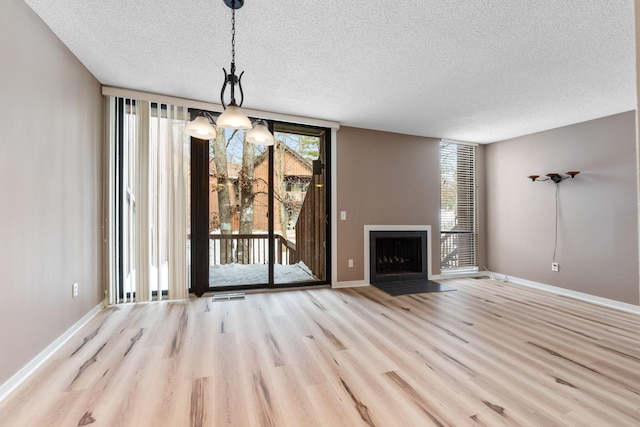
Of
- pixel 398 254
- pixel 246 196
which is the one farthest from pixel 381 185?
pixel 246 196

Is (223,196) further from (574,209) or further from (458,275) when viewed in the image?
A: (574,209)

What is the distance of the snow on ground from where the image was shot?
3676 millimetres

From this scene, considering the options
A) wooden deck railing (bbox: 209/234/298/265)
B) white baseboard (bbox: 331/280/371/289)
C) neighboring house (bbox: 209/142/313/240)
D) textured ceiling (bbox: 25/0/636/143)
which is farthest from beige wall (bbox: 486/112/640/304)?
wooden deck railing (bbox: 209/234/298/265)

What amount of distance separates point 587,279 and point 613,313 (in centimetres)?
64

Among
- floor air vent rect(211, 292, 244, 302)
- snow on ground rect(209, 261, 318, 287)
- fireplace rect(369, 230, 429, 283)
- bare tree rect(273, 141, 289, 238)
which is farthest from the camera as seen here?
fireplace rect(369, 230, 429, 283)

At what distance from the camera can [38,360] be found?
190 centimetres

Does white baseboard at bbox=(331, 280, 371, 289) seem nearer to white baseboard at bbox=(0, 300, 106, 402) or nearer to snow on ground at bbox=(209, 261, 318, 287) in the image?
snow on ground at bbox=(209, 261, 318, 287)

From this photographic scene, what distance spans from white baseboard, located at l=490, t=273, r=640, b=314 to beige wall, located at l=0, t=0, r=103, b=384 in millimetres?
5736

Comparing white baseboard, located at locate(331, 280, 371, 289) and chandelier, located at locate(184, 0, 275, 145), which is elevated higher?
chandelier, located at locate(184, 0, 275, 145)

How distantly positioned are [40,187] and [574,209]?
5.85 m

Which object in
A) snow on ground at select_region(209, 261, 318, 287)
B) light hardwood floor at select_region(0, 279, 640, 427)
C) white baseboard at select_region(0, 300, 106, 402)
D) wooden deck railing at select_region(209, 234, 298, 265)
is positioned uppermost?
wooden deck railing at select_region(209, 234, 298, 265)

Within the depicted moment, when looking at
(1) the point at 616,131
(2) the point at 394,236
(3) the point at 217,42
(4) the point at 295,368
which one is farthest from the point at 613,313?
(3) the point at 217,42

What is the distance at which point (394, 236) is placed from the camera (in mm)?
4508

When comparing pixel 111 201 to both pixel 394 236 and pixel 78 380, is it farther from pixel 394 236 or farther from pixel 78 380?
pixel 394 236
